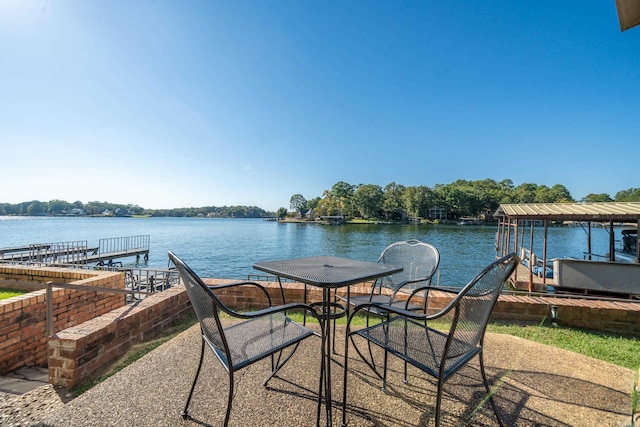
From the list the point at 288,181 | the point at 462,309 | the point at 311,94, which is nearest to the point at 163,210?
the point at 288,181

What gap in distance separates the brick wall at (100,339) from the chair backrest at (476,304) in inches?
83.0

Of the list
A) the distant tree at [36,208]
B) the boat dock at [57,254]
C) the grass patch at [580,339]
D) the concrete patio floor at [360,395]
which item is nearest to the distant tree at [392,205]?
the boat dock at [57,254]

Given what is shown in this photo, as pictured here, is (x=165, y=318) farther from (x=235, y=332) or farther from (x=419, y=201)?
(x=419, y=201)

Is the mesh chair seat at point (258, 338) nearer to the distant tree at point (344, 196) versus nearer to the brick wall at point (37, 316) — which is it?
the brick wall at point (37, 316)

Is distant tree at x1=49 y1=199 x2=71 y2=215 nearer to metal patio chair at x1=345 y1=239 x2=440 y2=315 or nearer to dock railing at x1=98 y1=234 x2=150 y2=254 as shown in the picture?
dock railing at x1=98 y1=234 x2=150 y2=254

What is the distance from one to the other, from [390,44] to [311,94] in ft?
17.4

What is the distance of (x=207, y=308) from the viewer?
43.4 inches

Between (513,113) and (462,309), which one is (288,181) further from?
(462,309)

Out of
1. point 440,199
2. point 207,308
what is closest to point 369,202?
point 440,199

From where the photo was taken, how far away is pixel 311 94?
13.7 metres

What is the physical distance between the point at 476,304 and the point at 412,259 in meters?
1.24

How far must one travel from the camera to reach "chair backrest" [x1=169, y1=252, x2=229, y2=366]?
104cm

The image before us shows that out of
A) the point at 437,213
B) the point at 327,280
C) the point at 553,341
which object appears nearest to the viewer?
the point at 327,280

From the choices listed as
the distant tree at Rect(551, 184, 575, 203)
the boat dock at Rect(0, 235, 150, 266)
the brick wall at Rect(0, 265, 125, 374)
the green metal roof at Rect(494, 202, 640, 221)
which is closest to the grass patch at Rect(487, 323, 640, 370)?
the brick wall at Rect(0, 265, 125, 374)
